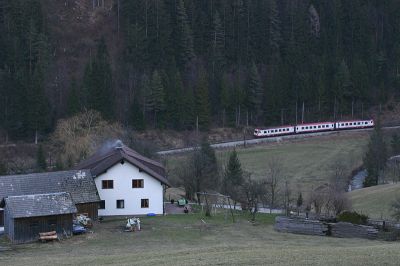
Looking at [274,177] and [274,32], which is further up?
[274,32]

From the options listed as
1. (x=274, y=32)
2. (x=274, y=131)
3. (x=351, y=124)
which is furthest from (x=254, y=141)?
(x=274, y=32)

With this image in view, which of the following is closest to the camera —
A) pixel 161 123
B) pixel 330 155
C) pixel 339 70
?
pixel 330 155

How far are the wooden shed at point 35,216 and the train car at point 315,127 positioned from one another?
54623 mm

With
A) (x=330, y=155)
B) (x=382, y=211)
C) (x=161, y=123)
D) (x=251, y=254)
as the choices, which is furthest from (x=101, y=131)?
(x=251, y=254)

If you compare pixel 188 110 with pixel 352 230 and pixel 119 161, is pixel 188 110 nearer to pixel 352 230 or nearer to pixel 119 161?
pixel 119 161

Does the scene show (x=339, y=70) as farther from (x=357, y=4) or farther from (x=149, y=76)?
(x=149, y=76)

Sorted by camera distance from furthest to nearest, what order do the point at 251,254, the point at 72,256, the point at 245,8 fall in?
the point at 245,8, the point at 72,256, the point at 251,254

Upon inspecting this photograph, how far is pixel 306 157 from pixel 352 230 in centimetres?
4263

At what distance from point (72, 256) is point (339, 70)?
71568mm

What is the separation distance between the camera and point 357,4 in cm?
10525

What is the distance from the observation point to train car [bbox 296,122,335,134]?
3420 inches

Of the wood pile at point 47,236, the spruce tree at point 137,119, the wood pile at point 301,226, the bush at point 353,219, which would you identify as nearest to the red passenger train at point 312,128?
the spruce tree at point 137,119

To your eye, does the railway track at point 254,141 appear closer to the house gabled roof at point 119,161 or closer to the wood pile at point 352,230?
the house gabled roof at point 119,161

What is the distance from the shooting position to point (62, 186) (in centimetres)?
3994
